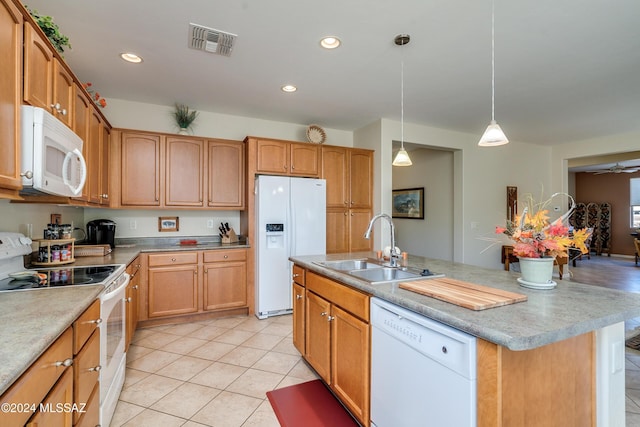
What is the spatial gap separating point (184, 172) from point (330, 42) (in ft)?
7.41

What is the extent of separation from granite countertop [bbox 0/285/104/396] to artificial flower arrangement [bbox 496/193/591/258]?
6.20 ft

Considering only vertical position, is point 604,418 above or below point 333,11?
below

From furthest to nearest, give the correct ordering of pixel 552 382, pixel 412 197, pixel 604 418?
1. pixel 412 197
2. pixel 604 418
3. pixel 552 382

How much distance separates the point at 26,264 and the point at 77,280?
2.70 feet

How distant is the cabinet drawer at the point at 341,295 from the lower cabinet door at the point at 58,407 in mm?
1261

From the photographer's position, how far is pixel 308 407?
1.96 metres

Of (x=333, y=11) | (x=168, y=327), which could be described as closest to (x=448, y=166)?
(x=333, y=11)

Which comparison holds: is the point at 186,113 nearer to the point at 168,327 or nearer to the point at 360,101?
the point at 360,101

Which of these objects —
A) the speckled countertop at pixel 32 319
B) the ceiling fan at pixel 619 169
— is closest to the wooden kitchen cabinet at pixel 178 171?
the speckled countertop at pixel 32 319

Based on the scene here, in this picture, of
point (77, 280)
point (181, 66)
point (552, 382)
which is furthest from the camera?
point (181, 66)

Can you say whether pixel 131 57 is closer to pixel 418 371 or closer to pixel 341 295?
pixel 341 295

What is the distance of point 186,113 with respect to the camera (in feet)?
12.3

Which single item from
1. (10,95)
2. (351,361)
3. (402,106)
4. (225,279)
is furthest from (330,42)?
(225,279)

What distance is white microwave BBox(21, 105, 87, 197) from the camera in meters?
1.38
